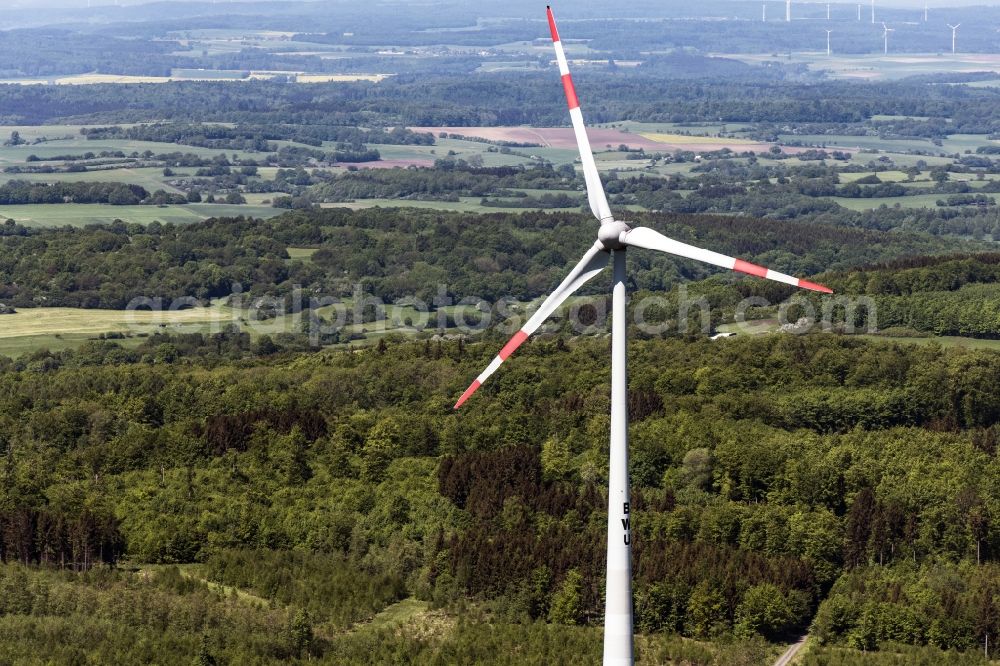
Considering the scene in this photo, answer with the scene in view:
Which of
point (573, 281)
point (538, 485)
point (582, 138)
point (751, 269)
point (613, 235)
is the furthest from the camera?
point (538, 485)

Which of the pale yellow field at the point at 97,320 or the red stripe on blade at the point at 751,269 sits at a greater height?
the red stripe on blade at the point at 751,269

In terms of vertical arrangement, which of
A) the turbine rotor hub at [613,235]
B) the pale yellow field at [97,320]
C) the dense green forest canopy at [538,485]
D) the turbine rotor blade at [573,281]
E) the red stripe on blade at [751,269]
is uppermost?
the turbine rotor hub at [613,235]

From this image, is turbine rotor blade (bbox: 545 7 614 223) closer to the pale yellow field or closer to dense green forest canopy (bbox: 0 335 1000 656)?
dense green forest canopy (bbox: 0 335 1000 656)

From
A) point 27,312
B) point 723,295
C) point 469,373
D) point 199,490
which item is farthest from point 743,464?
point 27,312

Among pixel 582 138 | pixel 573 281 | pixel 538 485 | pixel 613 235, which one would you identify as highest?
pixel 582 138

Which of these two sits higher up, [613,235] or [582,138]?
[582,138]

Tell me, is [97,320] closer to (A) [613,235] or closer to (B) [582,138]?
(B) [582,138]

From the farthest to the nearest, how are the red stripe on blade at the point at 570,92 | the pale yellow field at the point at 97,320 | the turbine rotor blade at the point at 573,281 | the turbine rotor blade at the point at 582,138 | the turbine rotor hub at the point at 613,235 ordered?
the pale yellow field at the point at 97,320 < the turbine rotor blade at the point at 582,138 < the red stripe on blade at the point at 570,92 < the turbine rotor blade at the point at 573,281 < the turbine rotor hub at the point at 613,235

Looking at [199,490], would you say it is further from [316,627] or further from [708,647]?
[708,647]

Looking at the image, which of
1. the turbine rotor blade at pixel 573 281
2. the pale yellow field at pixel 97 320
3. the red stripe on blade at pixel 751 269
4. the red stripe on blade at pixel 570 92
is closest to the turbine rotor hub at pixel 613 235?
the turbine rotor blade at pixel 573 281

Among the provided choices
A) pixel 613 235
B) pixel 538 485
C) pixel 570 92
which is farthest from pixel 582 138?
pixel 538 485

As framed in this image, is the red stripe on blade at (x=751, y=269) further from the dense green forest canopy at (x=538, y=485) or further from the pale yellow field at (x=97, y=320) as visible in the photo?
the pale yellow field at (x=97, y=320)
